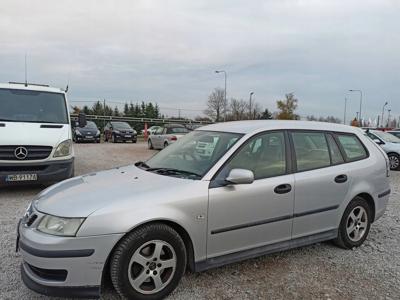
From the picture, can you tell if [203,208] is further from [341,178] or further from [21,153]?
[21,153]

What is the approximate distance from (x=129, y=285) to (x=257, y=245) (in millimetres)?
1391

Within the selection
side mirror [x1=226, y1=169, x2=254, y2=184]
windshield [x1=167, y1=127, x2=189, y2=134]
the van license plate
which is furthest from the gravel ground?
windshield [x1=167, y1=127, x2=189, y2=134]

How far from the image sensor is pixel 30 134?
7.24 metres

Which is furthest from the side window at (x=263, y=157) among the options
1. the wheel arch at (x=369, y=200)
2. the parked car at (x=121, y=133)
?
the parked car at (x=121, y=133)

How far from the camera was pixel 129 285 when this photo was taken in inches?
126

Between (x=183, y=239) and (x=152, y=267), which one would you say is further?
(x=183, y=239)

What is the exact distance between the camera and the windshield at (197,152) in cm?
392

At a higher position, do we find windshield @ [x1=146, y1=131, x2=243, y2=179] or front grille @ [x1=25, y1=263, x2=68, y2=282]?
windshield @ [x1=146, y1=131, x2=243, y2=179]

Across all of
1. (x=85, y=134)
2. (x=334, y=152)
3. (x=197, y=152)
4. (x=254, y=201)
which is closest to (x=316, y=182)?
(x=334, y=152)

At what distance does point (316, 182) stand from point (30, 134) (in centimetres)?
546

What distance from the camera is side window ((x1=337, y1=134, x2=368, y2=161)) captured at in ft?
16.0

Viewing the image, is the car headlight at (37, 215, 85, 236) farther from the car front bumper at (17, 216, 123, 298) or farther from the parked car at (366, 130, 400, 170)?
the parked car at (366, 130, 400, 170)

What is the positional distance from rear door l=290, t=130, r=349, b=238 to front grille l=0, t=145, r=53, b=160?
16.0 ft

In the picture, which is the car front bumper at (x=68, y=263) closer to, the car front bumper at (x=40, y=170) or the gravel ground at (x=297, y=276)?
the gravel ground at (x=297, y=276)
